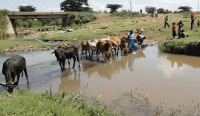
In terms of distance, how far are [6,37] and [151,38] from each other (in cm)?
2521

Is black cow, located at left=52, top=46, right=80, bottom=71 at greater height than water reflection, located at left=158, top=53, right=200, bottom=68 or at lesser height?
greater

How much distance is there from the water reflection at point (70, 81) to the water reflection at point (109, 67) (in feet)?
2.45

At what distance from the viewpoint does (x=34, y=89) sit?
10828mm

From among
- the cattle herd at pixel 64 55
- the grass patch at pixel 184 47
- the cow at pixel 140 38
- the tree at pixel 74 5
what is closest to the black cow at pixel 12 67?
the cattle herd at pixel 64 55

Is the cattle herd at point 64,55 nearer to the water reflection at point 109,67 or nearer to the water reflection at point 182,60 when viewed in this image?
the water reflection at point 109,67

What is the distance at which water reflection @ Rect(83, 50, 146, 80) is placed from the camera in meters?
13.1

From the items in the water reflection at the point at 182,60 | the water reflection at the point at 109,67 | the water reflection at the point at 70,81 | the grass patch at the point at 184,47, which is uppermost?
the grass patch at the point at 184,47

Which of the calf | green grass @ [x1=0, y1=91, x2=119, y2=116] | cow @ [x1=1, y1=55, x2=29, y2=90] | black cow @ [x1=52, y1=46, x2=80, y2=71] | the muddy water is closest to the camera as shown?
green grass @ [x1=0, y1=91, x2=119, y2=116]

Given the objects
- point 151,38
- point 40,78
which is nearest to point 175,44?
point 151,38

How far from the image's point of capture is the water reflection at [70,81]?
35.1 ft

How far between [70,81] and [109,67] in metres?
3.23

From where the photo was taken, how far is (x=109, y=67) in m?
14.5

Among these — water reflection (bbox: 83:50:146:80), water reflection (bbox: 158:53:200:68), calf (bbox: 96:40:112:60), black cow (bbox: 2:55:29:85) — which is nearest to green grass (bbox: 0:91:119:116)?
black cow (bbox: 2:55:29:85)

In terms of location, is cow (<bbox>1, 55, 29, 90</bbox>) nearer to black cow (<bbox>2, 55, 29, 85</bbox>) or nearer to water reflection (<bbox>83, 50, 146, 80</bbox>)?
black cow (<bbox>2, 55, 29, 85</bbox>)
